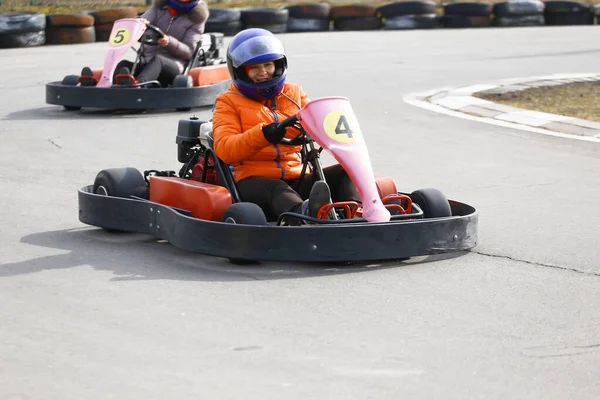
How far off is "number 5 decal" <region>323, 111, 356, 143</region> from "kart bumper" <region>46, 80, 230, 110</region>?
5.35 m

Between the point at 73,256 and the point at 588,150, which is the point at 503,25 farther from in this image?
the point at 73,256

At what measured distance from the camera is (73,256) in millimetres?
5262

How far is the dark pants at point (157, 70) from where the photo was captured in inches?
414

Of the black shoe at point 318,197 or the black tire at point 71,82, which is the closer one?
the black shoe at point 318,197

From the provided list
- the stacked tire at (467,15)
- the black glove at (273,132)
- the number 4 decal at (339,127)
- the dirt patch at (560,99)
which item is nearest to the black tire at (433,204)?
the number 4 decal at (339,127)

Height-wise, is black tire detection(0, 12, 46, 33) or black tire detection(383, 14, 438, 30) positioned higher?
black tire detection(0, 12, 46, 33)

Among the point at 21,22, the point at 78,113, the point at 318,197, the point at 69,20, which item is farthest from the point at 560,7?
the point at 318,197

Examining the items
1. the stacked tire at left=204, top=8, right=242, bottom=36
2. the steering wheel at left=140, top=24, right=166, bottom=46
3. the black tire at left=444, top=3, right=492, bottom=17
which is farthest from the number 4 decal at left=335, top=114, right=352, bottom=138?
the black tire at left=444, top=3, right=492, bottom=17

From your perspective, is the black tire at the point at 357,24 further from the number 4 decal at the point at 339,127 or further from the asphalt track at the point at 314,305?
the number 4 decal at the point at 339,127

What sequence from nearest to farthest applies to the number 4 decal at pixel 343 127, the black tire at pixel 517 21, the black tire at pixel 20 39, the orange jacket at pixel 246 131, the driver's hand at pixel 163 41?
the number 4 decal at pixel 343 127 → the orange jacket at pixel 246 131 → the driver's hand at pixel 163 41 → the black tire at pixel 20 39 → the black tire at pixel 517 21

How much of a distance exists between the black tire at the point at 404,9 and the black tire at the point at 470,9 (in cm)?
51

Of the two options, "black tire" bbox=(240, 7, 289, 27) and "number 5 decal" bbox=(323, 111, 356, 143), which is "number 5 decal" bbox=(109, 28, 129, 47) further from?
"black tire" bbox=(240, 7, 289, 27)

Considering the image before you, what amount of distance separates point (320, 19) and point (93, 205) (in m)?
14.8

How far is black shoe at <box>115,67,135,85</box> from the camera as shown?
1036cm
